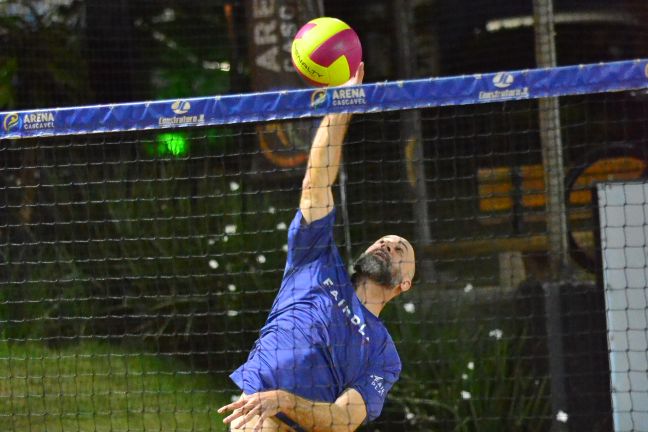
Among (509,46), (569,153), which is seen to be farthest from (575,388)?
(509,46)

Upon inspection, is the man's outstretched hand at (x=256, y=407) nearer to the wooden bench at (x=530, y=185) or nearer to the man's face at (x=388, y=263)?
the man's face at (x=388, y=263)

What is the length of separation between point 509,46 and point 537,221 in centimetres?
152

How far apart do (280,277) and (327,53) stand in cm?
287

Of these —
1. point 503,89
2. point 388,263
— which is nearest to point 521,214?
point 388,263

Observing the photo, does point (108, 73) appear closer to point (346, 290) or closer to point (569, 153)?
point (569, 153)

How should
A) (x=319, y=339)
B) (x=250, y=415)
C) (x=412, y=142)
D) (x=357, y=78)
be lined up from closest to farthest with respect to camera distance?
(x=250, y=415) < (x=319, y=339) < (x=357, y=78) < (x=412, y=142)

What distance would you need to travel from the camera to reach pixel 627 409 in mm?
5805

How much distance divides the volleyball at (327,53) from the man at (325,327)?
71mm

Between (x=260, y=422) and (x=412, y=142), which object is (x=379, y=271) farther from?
(x=412, y=142)

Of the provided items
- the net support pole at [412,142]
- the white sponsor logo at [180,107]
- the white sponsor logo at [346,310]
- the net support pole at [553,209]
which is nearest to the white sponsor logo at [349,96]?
the white sponsor logo at [180,107]

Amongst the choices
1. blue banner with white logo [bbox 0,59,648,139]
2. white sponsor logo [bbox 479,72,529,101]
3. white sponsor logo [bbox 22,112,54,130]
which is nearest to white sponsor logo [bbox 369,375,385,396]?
blue banner with white logo [bbox 0,59,648,139]

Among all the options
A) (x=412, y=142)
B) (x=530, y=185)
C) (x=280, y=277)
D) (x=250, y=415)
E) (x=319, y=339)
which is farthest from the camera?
(x=412, y=142)

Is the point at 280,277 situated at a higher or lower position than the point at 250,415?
higher

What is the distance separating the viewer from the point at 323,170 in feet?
15.7
